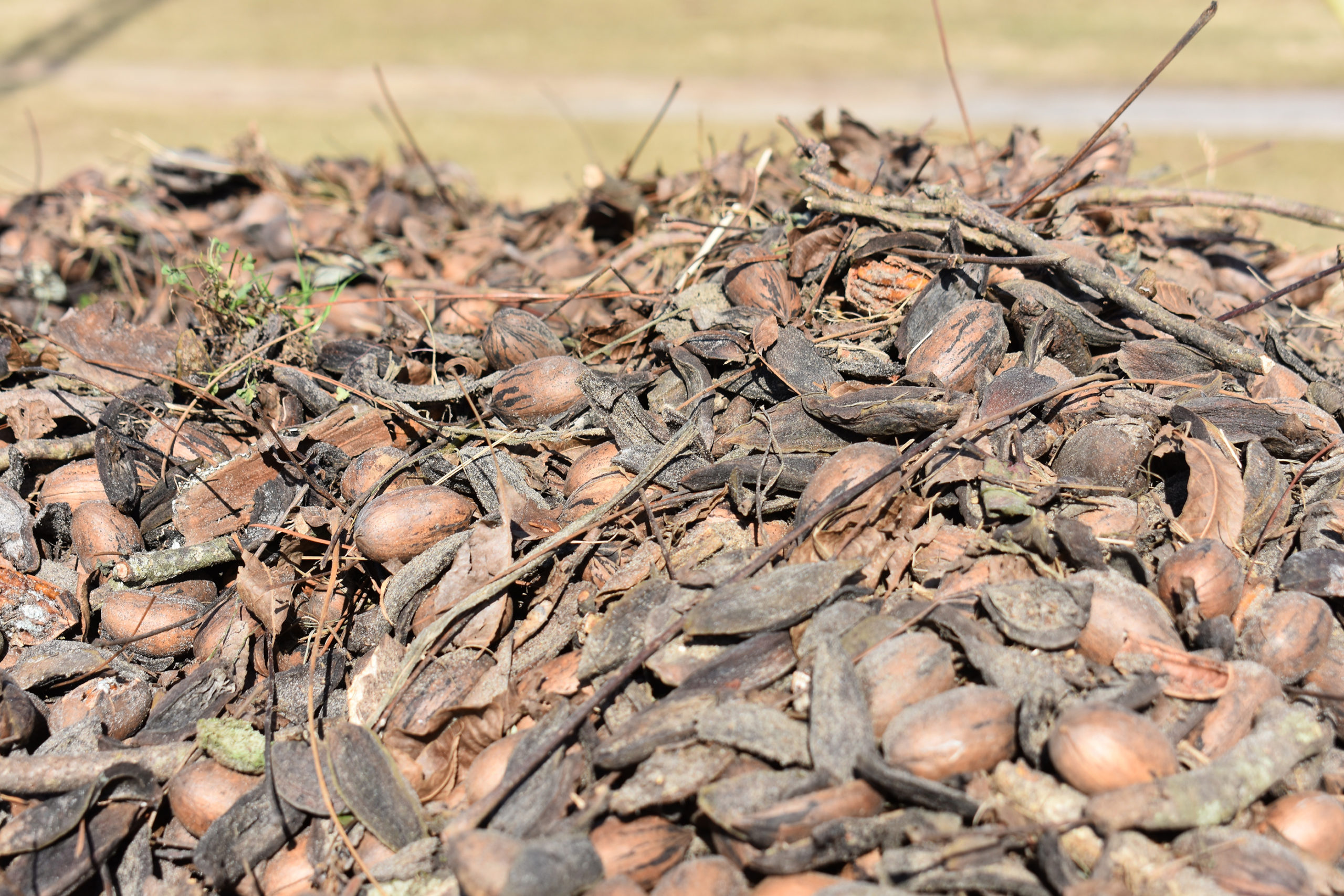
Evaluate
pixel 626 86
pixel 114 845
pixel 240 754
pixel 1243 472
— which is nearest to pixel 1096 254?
pixel 1243 472

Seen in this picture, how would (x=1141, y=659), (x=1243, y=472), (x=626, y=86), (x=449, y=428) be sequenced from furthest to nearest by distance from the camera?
1. (x=626, y=86)
2. (x=449, y=428)
3. (x=1243, y=472)
4. (x=1141, y=659)

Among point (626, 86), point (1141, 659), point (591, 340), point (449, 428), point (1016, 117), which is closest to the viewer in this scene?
point (1141, 659)

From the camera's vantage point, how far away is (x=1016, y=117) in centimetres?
585

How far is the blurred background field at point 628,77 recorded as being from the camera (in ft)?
16.6

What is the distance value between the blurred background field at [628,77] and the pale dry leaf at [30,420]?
2.54m

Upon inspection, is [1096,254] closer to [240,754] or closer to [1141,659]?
[1141,659]

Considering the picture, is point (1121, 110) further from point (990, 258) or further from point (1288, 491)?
point (1288, 491)

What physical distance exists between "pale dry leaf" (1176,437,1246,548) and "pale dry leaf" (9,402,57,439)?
84.1 inches

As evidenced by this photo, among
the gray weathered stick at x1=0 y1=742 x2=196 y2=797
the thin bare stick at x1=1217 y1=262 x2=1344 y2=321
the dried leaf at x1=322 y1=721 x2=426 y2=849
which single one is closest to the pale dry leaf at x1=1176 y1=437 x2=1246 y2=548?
the thin bare stick at x1=1217 y1=262 x2=1344 y2=321

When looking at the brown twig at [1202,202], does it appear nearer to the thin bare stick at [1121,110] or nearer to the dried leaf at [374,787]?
the thin bare stick at [1121,110]

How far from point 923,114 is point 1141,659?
578 cm

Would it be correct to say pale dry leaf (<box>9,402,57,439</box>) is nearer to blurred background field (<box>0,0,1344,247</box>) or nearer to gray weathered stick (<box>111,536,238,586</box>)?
gray weathered stick (<box>111,536,238,586</box>)

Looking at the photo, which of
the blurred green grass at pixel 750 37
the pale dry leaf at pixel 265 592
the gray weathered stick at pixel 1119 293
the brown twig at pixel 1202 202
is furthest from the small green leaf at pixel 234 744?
the blurred green grass at pixel 750 37

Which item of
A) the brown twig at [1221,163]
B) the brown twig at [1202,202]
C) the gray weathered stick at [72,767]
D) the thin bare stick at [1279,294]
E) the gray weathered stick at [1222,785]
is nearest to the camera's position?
the gray weathered stick at [1222,785]
